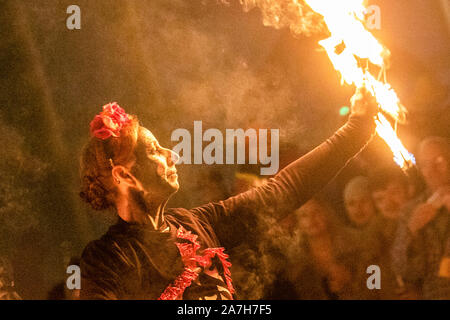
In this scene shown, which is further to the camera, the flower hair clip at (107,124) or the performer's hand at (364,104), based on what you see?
the performer's hand at (364,104)

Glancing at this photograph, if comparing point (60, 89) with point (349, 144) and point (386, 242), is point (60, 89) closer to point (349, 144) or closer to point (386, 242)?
point (349, 144)

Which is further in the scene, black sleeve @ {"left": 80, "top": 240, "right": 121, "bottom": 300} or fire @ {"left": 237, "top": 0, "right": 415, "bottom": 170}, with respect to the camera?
fire @ {"left": 237, "top": 0, "right": 415, "bottom": 170}

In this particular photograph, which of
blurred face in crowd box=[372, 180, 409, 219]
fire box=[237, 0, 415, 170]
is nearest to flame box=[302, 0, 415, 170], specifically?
fire box=[237, 0, 415, 170]

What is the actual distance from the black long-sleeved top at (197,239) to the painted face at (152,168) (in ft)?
0.48

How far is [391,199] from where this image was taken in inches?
104

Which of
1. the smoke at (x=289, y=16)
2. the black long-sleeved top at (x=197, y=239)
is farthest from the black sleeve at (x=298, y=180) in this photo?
the smoke at (x=289, y=16)

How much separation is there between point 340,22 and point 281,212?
106 cm

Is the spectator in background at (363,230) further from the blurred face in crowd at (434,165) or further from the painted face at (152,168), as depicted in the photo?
the painted face at (152,168)

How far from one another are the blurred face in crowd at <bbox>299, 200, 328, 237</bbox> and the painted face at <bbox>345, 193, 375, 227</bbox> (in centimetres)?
15

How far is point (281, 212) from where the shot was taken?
2453mm

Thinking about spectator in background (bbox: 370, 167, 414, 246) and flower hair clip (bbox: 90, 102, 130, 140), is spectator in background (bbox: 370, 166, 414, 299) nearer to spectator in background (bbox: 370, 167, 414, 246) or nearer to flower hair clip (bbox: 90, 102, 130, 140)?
spectator in background (bbox: 370, 167, 414, 246)

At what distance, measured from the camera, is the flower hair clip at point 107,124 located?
2.13 m

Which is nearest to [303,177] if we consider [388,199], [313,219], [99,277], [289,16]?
[313,219]

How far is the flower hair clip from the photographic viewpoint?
2.13 meters
